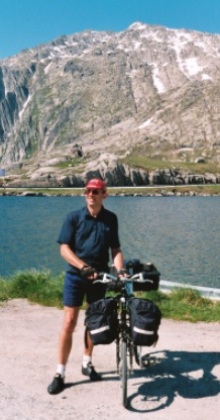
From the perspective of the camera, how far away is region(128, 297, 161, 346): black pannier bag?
7.44 m

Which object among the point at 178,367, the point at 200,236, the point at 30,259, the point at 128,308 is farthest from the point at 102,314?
the point at 200,236

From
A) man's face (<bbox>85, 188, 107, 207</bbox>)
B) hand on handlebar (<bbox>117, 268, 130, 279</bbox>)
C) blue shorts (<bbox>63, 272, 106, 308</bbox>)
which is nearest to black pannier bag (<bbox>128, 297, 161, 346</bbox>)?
hand on handlebar (<bbox>117, 268, 130, 279</bbox>)

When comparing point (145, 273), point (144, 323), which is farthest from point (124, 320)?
point (145, 273)

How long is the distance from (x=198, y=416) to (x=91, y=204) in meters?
3.60

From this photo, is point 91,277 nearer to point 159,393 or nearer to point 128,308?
point 128,308

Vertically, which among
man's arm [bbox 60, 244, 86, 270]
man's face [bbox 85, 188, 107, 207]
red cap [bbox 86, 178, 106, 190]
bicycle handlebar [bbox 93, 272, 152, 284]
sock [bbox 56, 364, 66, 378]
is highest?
red cap [bbox 86, 178, 106, 190]

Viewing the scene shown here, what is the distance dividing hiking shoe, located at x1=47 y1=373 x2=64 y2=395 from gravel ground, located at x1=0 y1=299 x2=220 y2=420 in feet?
0.32

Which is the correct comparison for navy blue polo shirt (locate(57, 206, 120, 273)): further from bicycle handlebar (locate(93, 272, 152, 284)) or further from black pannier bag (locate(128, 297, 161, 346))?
black pannier bag (locate(128, 297, 161, 346))

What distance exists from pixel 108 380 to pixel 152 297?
21.3 ft

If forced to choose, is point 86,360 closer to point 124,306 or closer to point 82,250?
point 124,306

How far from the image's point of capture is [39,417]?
23.5 ft

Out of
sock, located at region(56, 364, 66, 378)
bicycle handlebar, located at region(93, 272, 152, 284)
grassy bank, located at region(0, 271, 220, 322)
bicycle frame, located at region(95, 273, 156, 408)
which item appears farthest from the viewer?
grassy bank, located at region(0, 271, 220, 322)

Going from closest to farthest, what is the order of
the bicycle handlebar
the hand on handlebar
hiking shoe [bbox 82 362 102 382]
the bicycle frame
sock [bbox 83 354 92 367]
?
the bicycle frame < the bicycle handlebar < the hand on handlebar < hiking shoe [bbox 82 362 102 382] < sock [bbox 83 354 92 367]

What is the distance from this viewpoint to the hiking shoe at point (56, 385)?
805cm
